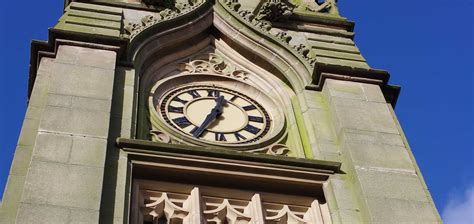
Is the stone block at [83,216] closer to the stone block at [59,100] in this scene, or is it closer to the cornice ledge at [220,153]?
the cornice ledge at [220,153]

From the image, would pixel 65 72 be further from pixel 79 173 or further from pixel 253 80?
pixel 253 80

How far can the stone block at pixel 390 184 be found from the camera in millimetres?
13648

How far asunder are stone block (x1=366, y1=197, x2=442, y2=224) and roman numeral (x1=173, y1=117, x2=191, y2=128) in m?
3.98

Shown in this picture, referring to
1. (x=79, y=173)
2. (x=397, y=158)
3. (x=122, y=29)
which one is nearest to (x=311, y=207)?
(x=397, y=158)

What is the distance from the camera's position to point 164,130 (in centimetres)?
1562

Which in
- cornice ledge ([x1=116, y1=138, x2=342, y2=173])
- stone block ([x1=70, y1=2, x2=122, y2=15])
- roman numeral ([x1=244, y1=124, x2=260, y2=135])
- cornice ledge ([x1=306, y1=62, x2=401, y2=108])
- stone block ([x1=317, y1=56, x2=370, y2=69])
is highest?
stone block ([x1=70, y1=2, x2=122, y2=15])

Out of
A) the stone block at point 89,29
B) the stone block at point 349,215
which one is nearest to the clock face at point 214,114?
the stone block at point 89,29

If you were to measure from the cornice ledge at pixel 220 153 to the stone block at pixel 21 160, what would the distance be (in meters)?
1.29

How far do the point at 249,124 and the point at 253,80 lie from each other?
5.99 ft

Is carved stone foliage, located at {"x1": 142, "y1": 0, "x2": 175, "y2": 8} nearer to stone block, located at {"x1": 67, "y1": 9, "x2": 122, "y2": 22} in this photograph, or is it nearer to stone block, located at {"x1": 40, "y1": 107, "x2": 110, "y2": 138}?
stone block, located at {"x1": 67, "y1": 9, "x2": 122, "y2": 22}

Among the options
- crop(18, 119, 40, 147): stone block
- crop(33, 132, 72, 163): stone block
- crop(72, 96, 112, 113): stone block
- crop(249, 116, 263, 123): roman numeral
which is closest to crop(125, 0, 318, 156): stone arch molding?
crop(249, 116, 263, 123): roman numeral

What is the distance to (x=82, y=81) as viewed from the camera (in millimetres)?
15219

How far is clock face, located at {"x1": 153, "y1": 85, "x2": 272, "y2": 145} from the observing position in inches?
632

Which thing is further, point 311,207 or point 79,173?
point 311,207
